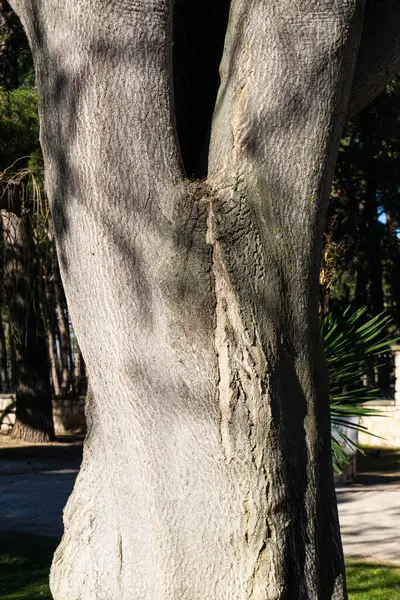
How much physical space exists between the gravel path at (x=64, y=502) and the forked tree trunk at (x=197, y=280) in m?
4.46

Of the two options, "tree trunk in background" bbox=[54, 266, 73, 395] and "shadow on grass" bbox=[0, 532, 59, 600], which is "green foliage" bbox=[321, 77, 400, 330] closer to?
"tree trunk in background" bbox=[54, 266, 73, 395]

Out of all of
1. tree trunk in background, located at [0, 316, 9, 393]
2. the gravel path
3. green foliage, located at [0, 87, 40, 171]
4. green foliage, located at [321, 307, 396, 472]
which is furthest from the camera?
tree trunk in background, located at [0, 316, 9, 393]

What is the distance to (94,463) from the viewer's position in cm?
346

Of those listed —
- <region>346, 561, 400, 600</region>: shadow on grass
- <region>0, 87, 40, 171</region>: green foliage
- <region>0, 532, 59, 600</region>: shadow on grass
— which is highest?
<region>0, 87, 40, 171</region>: green foliage

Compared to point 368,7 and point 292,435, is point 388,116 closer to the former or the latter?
point 368,7

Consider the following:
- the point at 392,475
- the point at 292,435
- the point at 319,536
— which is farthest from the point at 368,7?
the point at 392,475

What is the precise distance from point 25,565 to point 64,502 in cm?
352

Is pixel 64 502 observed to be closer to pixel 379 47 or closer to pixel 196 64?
pixel 196 64

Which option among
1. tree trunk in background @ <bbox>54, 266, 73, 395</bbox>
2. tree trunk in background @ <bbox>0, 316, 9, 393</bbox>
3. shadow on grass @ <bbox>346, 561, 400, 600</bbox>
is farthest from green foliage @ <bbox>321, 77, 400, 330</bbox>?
shadow on grass @ <bbox>346, 561, 400, 600</bbox>

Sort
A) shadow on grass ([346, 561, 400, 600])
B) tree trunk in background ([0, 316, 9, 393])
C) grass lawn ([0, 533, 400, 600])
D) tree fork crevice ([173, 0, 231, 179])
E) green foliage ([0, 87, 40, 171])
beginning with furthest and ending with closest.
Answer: tree trunk in background ([0, 316, 9, 393]) → green foliage ([0, 87, 40, 171]) → grass lawn ([0, 533, 400, 600]) → shadow on grass ([346, 561, 400, 600]) → tree fork crevice ([173, 0, 231, 179])

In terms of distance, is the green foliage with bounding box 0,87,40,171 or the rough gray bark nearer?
the rough gray bark

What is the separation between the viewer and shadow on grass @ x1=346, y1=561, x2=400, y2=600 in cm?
600

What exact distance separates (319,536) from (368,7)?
2553 mm

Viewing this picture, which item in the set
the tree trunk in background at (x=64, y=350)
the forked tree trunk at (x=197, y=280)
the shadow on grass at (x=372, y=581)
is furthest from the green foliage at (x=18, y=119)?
the tree trunk in background at (x=64, y=350)
